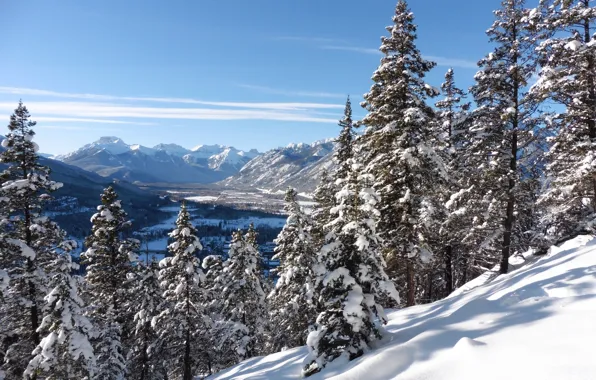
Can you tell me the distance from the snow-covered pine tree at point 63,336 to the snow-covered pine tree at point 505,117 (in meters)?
20.9

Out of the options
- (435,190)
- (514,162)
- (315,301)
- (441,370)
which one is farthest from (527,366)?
(514,162)

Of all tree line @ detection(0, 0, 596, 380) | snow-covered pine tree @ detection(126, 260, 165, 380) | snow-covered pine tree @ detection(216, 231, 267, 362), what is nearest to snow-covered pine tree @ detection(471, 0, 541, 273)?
tree line @ detection(0, 0, 596, 380)

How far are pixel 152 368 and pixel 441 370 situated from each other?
1255 inches

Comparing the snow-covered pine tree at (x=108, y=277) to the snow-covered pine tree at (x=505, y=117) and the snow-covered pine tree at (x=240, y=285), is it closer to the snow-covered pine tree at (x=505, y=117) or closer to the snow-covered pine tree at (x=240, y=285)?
the snow-covered pine tree at (x=240, y=285)

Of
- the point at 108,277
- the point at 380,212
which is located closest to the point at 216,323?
the point at 108,277

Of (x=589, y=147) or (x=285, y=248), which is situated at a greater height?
(x=589, y=147)

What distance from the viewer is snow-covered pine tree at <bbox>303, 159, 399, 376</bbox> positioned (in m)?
11.1

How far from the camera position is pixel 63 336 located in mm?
16359

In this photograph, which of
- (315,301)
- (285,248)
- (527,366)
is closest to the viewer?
(527,366)

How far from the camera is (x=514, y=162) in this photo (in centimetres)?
1778

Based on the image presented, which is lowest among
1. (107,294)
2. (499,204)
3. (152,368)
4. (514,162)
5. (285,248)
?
(152,368)

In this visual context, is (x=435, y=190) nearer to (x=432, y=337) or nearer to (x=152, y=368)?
(x=432, y=337)

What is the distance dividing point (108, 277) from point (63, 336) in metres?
5.79

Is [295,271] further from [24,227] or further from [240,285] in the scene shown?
Result: [24,227]
